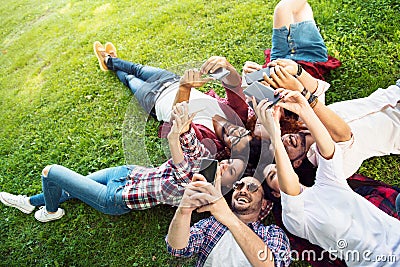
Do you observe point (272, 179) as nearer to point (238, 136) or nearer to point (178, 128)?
point (238, 136)

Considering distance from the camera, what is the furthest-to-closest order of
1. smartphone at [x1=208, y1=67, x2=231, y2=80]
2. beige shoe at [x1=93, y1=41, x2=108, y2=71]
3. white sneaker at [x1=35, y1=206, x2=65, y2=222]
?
beige shoe at [x1=93, y1=41, x2=108, y2=71] → white sneaker at [x1=35, y1=206, x2=65, y2=222] → smartphone at [x1=208, y1=67, x2=231, y2=80]

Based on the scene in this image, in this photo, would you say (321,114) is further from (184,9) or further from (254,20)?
(184,9)

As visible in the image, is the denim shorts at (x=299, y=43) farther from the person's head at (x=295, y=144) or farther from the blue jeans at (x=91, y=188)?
the blue jeans at (x=91, y=188)

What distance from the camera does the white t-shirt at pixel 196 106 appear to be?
5.00 feet

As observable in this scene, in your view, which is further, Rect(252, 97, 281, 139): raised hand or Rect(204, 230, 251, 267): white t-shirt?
Rect(204, 230, 251, 267): white t-shirt

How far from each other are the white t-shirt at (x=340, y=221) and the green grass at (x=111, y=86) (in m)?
0.59

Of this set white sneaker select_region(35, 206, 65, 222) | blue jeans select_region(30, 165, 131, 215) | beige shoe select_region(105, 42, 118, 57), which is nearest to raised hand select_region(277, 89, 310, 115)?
blue jeans select_region(30, 165, 131, 215)

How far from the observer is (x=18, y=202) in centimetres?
220

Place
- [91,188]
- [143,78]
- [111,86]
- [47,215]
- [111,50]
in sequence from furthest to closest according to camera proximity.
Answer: [111,50] → [111,86] → [143,78] → [47,215] → [91,188]

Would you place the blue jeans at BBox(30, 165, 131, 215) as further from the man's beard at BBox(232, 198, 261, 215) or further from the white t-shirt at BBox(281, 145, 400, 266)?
the white t-shirt at BBox(281, 145, 400, 266)

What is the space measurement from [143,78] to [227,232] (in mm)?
1338

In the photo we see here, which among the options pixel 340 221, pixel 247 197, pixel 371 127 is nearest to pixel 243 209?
pixel 247 197

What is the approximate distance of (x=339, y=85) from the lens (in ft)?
7.79

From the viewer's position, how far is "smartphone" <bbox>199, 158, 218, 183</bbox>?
4.61ft
